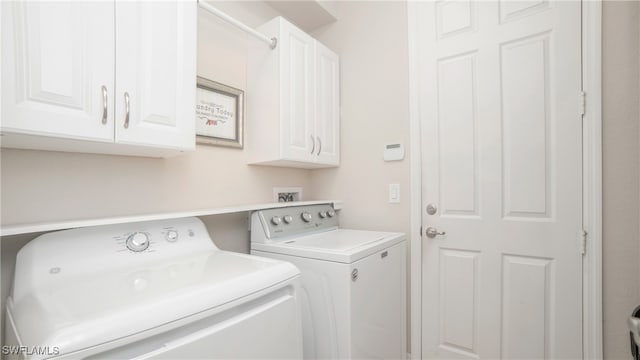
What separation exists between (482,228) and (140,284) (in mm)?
1717

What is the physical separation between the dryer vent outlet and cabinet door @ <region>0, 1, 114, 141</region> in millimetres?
1206

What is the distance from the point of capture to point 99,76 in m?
1.00

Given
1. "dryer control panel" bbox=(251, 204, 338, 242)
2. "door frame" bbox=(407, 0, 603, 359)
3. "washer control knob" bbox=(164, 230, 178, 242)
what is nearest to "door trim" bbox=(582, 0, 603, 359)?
"door frame" bbox=(407, 0, 603, 359)

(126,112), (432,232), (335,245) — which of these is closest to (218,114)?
(126,112)

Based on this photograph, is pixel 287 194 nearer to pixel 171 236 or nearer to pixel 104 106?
pixel 171 236

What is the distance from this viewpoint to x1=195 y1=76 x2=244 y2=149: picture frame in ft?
5.46

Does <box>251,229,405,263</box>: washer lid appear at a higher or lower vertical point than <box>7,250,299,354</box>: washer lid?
lower

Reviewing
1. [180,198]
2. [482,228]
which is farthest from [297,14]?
[482,228]

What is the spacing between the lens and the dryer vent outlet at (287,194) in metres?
2.13

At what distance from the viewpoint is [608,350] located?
1.43 meters

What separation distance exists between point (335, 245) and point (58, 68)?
4.18ft

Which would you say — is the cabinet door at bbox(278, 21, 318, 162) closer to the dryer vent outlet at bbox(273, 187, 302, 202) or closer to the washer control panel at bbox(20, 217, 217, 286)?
the dryer vent outlet at bbox(273, 187, 302, 202)

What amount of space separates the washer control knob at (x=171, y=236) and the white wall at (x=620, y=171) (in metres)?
2.02

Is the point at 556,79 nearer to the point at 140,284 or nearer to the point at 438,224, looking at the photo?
the point at 438,224
